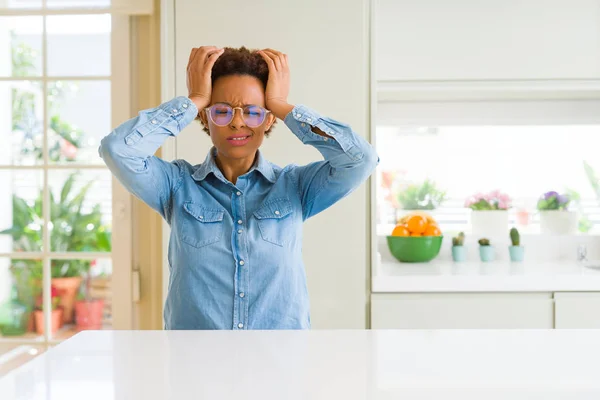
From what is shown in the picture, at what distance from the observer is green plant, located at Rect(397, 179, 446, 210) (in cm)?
293

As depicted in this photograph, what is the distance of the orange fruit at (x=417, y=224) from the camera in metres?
2.66

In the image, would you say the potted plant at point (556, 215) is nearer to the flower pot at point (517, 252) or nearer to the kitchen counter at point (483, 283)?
the flower pot at point (517, 252)

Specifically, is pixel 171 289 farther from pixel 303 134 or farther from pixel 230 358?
pixel 230 358

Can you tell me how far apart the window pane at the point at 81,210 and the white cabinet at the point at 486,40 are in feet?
3.97

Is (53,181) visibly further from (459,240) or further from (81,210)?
(459,240)

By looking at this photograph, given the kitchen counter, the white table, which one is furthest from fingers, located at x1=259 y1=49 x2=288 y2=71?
the kitchen counter

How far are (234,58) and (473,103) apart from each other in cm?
181

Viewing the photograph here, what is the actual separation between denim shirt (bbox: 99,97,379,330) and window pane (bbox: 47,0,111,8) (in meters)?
1.22

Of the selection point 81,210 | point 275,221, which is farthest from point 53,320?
point 275,221

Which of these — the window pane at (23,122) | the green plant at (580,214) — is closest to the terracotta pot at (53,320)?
the window pane at (23,122)

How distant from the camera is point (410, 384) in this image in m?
0.70

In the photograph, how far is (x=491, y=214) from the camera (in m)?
2.89

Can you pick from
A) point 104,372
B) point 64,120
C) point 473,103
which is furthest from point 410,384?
point 473,103

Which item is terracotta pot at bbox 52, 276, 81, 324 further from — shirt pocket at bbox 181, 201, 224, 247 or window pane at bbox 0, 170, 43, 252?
shirt pocket at bbox 181, 201, 224, 247
